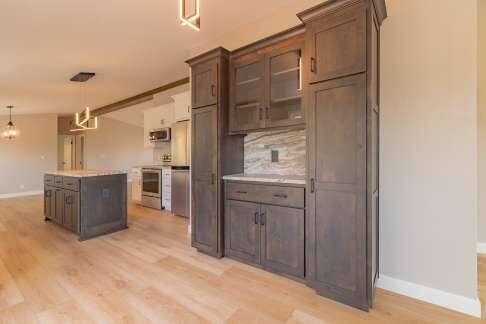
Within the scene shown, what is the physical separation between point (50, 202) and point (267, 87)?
435cm

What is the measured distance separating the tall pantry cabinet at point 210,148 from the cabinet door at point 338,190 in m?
1.08

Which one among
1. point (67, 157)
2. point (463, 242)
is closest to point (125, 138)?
point (67, 157)

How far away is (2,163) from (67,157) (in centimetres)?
258

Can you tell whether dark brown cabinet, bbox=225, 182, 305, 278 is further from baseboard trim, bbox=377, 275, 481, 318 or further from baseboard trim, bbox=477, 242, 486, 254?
baseboard trim, bbox=477, 242, 486, 254

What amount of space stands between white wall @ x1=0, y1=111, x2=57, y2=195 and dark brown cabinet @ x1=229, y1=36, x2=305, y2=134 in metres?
8.22

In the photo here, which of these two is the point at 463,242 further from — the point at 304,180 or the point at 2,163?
the point at 2,163

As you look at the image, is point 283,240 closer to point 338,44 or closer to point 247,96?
point 247,96

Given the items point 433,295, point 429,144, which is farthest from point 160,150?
point 433,295

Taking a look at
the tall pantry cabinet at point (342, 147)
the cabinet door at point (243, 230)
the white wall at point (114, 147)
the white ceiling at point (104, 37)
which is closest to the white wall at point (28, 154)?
the white wall at point (114, 147)

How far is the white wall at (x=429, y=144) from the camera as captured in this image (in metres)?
1.91

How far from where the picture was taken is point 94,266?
2729mm

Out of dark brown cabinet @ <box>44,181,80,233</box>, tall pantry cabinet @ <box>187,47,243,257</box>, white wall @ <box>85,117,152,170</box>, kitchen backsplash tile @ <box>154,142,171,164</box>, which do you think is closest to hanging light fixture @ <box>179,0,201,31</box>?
tall pantry cabinet @ <box>187,47,243,257</box>

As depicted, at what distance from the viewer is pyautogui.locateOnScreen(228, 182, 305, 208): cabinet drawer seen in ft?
7.54

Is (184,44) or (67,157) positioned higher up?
(184,44)
